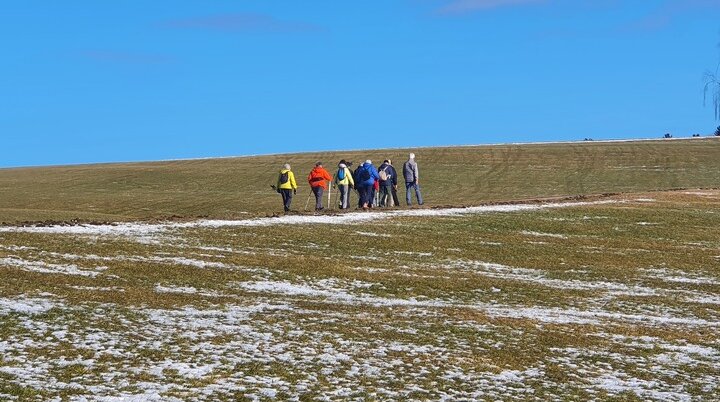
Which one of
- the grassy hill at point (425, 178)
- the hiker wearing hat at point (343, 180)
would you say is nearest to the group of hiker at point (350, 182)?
the hiker wearing hat at point (343, 180)

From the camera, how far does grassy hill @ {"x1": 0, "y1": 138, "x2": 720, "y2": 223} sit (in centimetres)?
6850

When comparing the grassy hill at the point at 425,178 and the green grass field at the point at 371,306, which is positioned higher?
the grassy hill at the point at 425,178

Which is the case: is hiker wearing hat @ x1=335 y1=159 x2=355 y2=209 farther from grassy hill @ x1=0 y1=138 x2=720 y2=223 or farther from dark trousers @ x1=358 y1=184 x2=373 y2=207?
grassy hill @ x1=0 y1=138 x2=720 y2=223

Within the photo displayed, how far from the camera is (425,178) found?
89.1 meters

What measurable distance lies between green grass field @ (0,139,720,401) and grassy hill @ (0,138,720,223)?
2215 cm

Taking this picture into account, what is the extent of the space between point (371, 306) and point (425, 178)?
6734cm

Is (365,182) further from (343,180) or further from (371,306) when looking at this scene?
(371,306)

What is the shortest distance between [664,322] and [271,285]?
9.06 metres

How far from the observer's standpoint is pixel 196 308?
20.4 meters

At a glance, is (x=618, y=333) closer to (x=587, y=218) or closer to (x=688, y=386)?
(x=688, y=386)

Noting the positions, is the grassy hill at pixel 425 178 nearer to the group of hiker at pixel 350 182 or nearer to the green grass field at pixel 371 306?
the group of hiker at pixel 350 182

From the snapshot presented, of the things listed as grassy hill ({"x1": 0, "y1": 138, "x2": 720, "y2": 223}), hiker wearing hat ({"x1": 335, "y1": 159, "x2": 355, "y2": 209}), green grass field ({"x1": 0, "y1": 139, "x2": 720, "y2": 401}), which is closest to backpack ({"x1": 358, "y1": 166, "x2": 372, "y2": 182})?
hiker wearing hat ({"x1": 335, "y1": 159, "x2": 355, "y2": 209})

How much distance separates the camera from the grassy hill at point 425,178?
68.5 m

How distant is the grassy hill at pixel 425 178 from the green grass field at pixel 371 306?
872 inches
